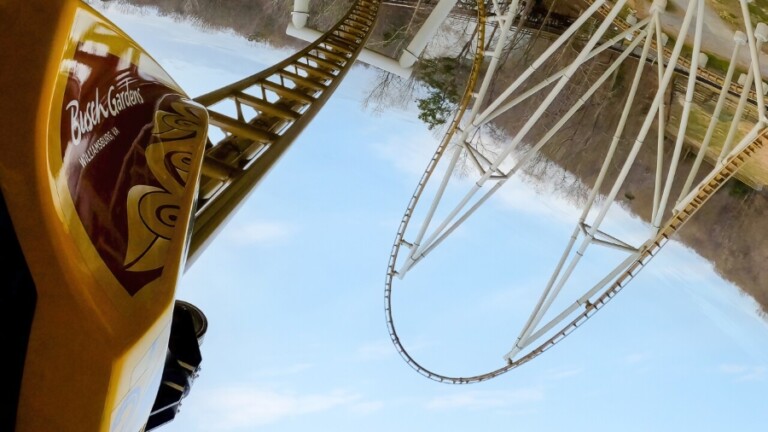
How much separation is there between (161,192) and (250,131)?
10.2ft

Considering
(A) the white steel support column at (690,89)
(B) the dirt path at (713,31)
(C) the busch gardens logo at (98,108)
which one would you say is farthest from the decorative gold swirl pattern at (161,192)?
(B) the dirt path at (713,31)

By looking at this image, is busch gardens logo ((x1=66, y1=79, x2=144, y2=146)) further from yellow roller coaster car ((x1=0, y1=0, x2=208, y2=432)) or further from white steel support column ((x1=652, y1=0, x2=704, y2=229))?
white steel support column ((x1=652, y1=0, x2=704, y2=229))

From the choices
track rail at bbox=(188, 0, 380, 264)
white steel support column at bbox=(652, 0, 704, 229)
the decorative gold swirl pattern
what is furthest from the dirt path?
the decorative gold swirl pattern

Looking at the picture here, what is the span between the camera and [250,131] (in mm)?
5168

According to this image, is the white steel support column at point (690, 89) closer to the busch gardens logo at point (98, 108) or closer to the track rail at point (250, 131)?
the track rail at point (250, 131)

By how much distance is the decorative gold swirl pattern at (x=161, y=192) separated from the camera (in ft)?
6.46

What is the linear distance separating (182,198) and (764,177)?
45.0 feet

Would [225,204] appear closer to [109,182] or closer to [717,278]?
[109,182]

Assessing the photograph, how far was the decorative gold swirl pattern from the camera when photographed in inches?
77.5

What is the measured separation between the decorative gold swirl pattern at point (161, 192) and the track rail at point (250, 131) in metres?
1.21

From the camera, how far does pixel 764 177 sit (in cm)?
1319

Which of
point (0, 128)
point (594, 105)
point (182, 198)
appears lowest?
point (594, 105)

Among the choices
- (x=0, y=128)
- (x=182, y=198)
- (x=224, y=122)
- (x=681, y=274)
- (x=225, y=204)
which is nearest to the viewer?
(x=0, y=128)

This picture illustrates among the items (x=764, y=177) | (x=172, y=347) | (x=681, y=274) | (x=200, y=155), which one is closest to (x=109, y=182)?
(x=200, y=155)
